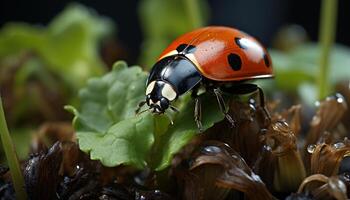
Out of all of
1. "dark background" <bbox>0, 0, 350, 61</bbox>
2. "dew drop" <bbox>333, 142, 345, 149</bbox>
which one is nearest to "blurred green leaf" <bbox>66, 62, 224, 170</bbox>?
"dew drop" <bbox>333, 142, 345, 149</bbox>

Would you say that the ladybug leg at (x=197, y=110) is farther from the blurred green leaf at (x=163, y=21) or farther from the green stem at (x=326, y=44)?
the blurred green leaf at (x=163, y=21)

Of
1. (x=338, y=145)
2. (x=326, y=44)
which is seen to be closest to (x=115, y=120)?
(x=338, y=145)

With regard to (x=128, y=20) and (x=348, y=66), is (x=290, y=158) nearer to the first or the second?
(x=348, y=66)

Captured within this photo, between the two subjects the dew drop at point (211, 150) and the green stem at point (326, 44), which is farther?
the green stem at point (326, 44)

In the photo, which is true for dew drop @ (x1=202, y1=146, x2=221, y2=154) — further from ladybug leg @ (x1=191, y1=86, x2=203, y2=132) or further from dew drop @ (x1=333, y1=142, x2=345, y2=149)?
dew drop @ (x1=333, y1=142, x2=345, y2=149)

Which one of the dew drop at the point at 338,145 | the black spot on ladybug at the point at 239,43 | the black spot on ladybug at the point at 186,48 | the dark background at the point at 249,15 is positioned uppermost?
the black spot on ladybug at the point at 186,48

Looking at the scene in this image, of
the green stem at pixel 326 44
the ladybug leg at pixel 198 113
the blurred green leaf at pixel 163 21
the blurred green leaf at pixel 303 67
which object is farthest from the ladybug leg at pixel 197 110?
the blurred green leaf at pixel 163 21

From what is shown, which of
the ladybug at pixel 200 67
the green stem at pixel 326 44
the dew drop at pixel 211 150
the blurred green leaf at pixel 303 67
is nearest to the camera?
the dew drop at pixel 211 150
